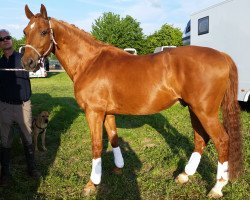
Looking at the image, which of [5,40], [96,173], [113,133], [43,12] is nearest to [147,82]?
[113,133]

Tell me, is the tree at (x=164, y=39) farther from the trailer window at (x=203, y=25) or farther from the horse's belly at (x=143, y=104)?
the horse's belly at (x=143, y=104)

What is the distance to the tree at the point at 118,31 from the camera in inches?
1848

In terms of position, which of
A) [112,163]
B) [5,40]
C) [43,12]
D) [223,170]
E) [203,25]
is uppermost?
[203,25]

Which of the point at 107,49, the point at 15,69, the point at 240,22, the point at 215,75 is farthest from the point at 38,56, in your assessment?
the point at 240,22

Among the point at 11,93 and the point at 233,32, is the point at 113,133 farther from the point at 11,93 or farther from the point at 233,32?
the point at 233,32

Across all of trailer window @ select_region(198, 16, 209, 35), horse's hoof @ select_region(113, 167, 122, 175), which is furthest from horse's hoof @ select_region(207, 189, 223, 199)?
trailer window @ select_region(198, 16, 209, 35)

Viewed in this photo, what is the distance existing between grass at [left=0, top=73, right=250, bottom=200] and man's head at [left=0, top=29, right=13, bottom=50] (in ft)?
6.91

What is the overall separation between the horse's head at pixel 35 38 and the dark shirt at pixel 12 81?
0.43 metres

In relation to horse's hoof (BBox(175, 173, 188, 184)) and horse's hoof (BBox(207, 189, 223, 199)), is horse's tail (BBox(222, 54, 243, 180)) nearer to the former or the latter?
horse's hoof (BBox(207, 189, 223, 199))

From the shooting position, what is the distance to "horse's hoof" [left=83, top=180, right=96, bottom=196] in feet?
14.1

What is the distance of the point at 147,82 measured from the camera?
4.06 m

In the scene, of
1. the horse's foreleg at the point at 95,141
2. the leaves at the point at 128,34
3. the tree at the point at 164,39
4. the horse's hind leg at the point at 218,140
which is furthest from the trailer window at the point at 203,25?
the tree at the point at 164,39

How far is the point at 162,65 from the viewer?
4.00m

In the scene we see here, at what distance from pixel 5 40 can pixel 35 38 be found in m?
0.57
